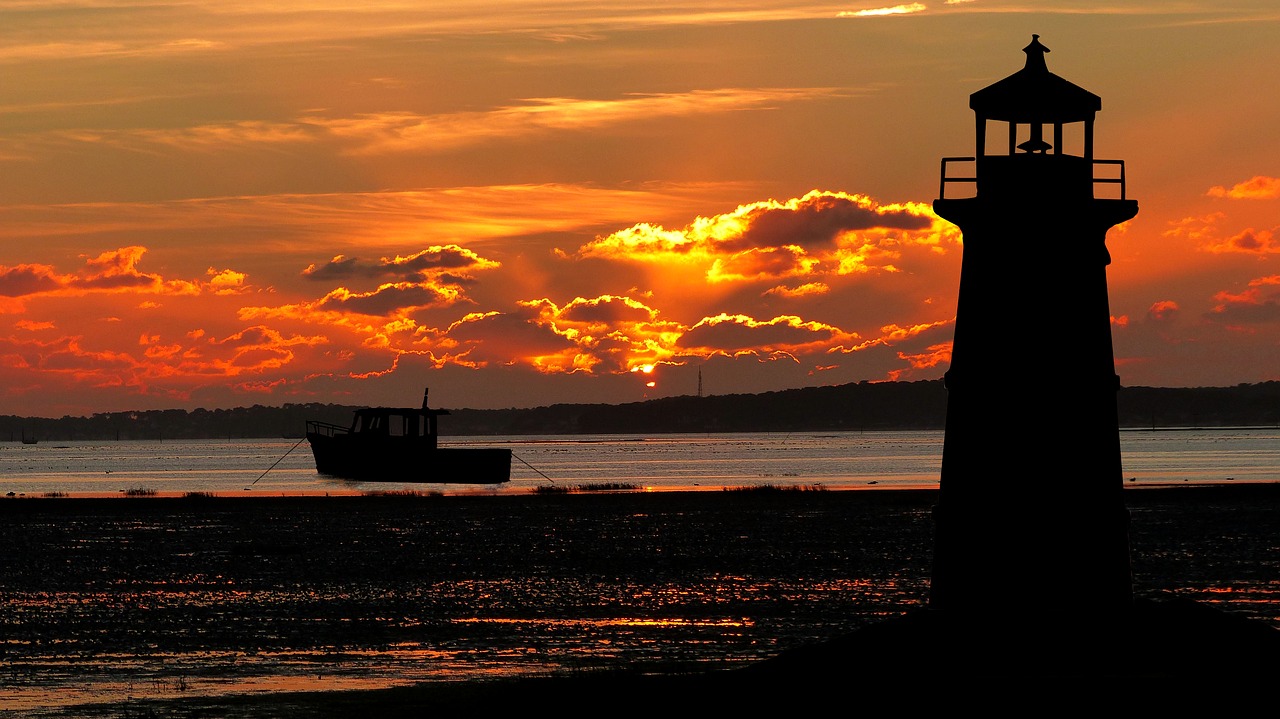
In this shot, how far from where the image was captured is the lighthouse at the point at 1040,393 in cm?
1612

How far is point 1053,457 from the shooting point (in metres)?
16.2

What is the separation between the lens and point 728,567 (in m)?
33.3

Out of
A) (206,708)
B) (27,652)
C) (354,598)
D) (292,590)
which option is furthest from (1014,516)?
(292,590)

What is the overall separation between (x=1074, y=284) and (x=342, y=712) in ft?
28.4

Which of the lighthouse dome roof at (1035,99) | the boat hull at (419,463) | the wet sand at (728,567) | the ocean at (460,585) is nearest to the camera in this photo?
the wet sand at (728,567)

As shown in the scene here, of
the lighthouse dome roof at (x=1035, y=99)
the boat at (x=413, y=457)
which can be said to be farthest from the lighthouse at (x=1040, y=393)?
the boat at (x=413, y=457)

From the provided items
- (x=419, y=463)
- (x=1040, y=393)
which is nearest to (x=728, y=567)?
(x=1040, y=393)

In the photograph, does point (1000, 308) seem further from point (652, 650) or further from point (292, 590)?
point (292, 590)

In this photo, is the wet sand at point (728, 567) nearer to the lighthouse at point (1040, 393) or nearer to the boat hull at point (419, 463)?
the lighthouse at point (1040, 393)

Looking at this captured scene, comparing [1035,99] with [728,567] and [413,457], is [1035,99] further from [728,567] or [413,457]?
[413,457]

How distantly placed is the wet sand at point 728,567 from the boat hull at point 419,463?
1585 centimetres

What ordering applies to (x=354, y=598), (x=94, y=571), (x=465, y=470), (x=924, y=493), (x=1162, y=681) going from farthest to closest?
(x=465, y=470) < (x=924, y=493) < (x=94, y=571) < (x=354, y=598) < (x=1162, y=681)

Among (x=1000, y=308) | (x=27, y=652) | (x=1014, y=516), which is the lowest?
(x=27, y=652)

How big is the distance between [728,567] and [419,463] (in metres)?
50.1
